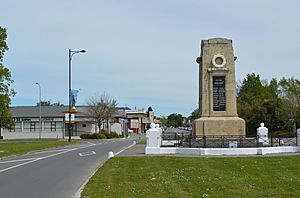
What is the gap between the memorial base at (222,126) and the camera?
95.2 feet

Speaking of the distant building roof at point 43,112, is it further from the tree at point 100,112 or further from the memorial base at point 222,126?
the memorial base at point 222,126

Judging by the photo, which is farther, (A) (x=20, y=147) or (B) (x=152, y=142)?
(A) (x=20, y=147)

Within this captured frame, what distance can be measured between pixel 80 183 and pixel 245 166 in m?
7.00

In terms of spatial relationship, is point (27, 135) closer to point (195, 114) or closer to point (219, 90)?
point (195, 114)

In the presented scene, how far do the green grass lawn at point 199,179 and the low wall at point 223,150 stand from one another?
173 inches

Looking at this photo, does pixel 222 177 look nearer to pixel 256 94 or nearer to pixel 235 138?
pixel 235 138

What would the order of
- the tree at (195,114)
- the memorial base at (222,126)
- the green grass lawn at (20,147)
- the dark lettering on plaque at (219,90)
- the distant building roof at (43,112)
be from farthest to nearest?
the distant building roof at (43,112), the green grass lawn at (20,147), the tree at (195,114), the dark lettering on plaque at (219,90), the memorial base at (222,126)

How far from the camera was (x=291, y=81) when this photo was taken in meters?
74.0

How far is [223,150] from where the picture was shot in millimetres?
25250

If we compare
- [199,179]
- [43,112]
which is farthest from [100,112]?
[199,179]

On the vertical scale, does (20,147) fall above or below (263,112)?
below

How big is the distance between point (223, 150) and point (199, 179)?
11.3m

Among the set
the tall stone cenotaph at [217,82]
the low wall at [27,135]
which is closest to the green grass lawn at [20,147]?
the tall stone cenotaph at [217,82]

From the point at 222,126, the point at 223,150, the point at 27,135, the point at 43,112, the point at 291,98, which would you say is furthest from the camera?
the point at 43,112
